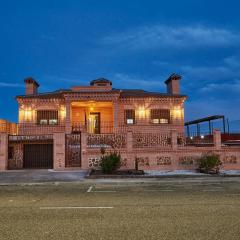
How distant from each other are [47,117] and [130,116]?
26.5 ft

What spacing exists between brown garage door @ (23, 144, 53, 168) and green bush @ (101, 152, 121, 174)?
19.7ft

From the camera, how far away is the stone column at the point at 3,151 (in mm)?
21312

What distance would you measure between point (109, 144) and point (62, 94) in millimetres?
8561

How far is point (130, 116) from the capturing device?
1153 inches

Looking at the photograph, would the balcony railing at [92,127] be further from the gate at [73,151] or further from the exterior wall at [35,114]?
the gate at [73,151]

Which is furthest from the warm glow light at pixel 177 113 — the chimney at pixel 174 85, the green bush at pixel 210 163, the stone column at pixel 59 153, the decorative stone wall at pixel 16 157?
the decorative stone wall at pixel 16 157

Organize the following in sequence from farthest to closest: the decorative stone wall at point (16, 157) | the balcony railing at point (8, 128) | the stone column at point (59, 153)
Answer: the balcony railing at point (8, 128) → the decorative stone wall at point (16, 157) → the stone column at point (59, 153)

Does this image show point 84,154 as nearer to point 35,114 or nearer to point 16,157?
point 16,157

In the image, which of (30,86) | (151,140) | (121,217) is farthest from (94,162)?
(30,86)

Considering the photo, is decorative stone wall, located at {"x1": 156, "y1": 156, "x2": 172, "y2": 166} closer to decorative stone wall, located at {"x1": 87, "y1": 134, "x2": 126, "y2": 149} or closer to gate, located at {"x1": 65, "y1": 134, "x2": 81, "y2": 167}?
decorative stone wall, located at {"x1": 87, "y1": 134, "x2": 126, "y2": 149}

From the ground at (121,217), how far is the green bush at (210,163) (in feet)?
28.6

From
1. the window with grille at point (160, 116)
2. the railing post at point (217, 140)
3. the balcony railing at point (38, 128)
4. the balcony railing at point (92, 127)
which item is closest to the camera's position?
the railing post at point (217, 140)

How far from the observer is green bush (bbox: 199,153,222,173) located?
1958cm

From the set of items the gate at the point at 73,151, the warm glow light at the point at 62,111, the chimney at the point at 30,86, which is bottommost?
the gate at the point at 73,151
